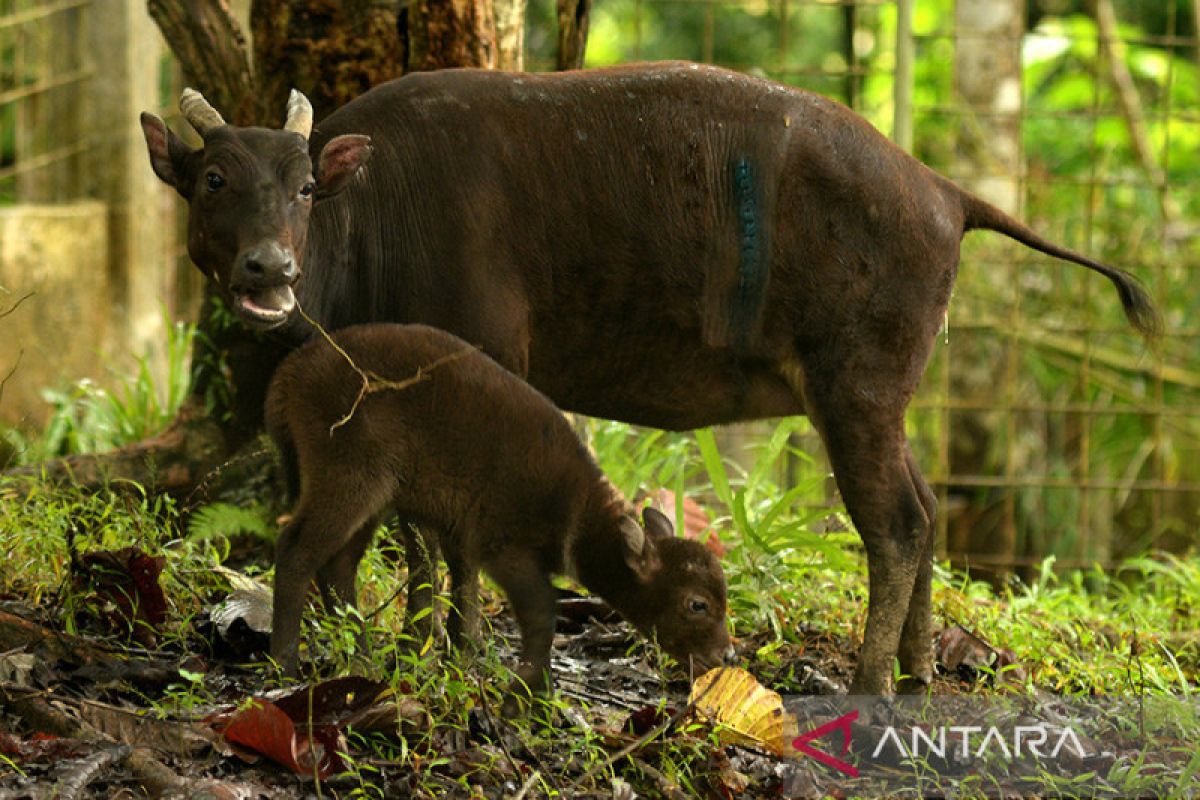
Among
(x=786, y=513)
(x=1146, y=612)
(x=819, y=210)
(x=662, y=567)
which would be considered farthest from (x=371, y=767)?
(x=1146, y=612)

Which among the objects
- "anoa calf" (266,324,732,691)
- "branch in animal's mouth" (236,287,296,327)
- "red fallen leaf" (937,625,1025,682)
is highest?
"branch in animal's mouth" (236,287,296,327)

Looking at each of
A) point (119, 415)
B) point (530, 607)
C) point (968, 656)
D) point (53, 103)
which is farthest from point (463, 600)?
point (53, 103)

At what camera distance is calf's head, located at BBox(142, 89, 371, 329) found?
444cm

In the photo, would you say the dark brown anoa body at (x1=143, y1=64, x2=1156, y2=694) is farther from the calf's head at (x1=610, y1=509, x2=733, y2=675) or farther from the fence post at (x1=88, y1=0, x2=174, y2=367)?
the fence post at (x1=88, y1=0, x2=174, y2=367)

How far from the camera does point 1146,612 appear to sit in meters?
6.94

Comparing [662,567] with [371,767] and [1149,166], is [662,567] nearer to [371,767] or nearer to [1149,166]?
[371,767]

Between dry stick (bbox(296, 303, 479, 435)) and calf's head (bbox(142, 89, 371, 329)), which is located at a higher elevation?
calf's head (bbox(142, 89, 371, 329))

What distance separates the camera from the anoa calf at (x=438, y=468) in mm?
4434

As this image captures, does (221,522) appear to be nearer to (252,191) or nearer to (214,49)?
(252,191)

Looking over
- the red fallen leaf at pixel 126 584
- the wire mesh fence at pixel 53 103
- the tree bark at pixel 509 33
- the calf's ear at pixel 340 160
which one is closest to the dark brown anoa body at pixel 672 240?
the calf's ear at pixel 340 160

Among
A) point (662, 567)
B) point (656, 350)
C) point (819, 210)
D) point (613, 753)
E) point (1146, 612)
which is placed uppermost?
point (819, 210)

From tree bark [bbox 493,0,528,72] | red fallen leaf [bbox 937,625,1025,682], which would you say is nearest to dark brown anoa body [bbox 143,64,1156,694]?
red fallen leaf [bbox 937,625,1025,682]

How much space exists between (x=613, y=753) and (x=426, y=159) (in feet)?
6.29

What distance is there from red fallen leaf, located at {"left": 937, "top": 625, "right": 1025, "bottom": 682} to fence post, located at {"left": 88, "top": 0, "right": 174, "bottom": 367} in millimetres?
5732
